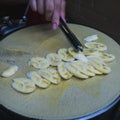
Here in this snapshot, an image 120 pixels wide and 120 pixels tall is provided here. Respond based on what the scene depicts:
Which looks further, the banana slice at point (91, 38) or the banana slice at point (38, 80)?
the banana slice at point (91, 38)

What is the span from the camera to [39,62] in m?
0.85

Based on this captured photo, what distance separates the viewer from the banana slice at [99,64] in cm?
81

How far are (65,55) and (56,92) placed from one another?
168 mm

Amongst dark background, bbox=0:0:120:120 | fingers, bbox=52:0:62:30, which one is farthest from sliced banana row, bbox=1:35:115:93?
dark background, bbox=0:0:120:120

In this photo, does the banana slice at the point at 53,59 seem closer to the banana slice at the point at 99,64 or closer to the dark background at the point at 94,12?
the banana slice at the point at 99,64

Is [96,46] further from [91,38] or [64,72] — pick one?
[64,72]

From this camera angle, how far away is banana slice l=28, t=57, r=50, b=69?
0.84 meters

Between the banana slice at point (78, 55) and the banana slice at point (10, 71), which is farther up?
the banana slice at point (78, 55)

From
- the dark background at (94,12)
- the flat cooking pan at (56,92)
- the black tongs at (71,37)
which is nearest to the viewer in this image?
the flat cooking pan at (56,92)

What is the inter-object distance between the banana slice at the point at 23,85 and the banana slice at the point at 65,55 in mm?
150

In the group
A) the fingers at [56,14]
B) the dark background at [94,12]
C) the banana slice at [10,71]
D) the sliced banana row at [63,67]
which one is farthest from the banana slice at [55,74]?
the dark background at [94,12]

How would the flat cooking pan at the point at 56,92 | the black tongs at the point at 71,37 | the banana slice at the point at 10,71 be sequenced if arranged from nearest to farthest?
1. the flat cooking pan at the point at 56,92
2. the banana slice at the point at 10,71
3. the black tongs at the point at 71,37

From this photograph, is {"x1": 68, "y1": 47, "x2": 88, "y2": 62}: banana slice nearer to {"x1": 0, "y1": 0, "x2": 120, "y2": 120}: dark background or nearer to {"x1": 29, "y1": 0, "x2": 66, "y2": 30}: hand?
{"x1": 29, "y1": 0, "x2": 66, "y2": 30}: hand

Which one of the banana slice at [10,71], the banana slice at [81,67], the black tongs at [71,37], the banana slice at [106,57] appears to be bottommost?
the banana slice at [10,71]
